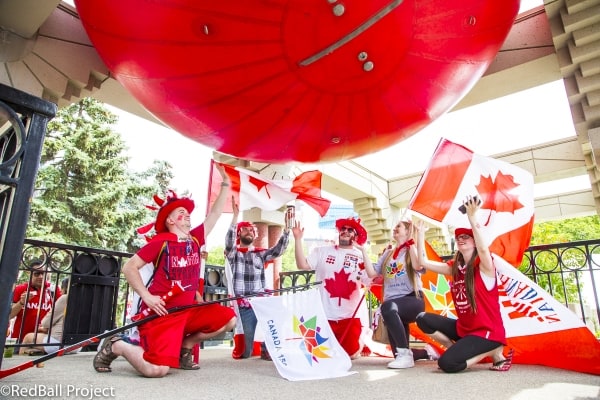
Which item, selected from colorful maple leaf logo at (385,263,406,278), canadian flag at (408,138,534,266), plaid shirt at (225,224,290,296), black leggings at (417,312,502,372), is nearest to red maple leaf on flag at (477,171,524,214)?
canadian flag at (408,138,534,266)

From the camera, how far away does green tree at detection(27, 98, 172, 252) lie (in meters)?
16.5

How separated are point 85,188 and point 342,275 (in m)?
17.1

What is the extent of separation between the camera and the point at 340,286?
444 centimetres

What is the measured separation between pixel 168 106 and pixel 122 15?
0.55 meters

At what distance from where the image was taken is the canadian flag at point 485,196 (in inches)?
148

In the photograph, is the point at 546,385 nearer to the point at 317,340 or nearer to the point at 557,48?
the point at 317,340

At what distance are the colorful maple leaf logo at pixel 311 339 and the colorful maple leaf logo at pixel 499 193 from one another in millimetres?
2025

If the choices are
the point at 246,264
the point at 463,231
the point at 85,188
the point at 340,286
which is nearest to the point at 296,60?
the point at 463,231

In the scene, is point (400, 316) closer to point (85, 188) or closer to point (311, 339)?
point (311, 339)

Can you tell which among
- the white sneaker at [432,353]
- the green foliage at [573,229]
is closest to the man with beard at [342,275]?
the white sneaker at [432,353]

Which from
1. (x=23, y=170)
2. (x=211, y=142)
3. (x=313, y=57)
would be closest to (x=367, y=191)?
(x=211, y=142)

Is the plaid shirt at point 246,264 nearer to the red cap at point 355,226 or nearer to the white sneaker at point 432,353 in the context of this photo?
the red cap at point 355,226

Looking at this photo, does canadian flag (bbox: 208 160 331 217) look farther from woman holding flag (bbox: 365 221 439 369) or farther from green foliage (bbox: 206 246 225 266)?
green foliage (bbox: 206 246 225 266)

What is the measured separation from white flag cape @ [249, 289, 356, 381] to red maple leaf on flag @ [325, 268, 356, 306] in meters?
0.90
